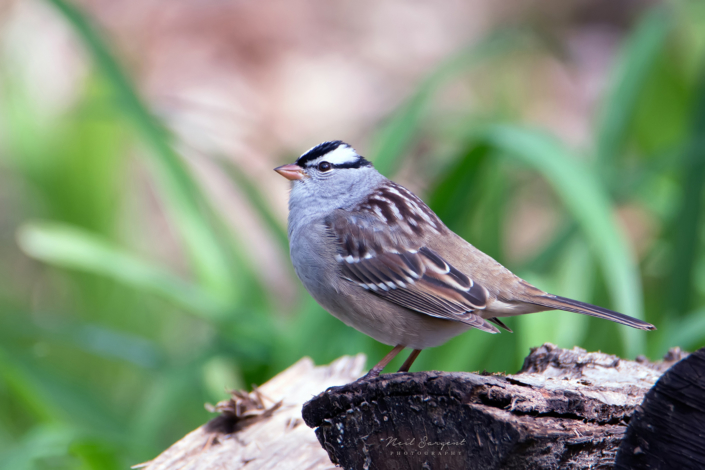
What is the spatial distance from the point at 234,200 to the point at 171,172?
366cm

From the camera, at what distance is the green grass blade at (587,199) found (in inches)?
118

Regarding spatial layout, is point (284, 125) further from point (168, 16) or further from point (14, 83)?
point (14, 83)

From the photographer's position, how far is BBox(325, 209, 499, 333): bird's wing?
2422mm

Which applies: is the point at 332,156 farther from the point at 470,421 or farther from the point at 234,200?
the point at 234,200

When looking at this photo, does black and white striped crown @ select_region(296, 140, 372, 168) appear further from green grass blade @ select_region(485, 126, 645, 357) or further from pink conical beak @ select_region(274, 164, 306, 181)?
green grass blade @ select_region(485, 126, 645, 357)

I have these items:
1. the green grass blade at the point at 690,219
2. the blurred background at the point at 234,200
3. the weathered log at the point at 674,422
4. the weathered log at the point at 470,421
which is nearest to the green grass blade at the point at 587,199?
the blurred background at the point at 234,200

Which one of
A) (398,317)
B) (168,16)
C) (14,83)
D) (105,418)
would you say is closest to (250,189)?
(105,418)

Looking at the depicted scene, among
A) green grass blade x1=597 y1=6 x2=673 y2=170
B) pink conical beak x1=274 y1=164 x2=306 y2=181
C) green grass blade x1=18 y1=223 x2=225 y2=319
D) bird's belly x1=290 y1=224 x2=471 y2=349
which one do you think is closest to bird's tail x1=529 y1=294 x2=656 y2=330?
bird's belly x1=290 y1=224 x2=471 y2=349

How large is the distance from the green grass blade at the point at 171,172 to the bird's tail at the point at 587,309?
80.6 inches

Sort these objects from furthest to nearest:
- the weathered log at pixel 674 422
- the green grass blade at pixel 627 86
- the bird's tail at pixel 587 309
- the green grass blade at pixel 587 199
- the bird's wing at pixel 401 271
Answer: the green grass blade at pixel 627 86
the green grass blade at pixel 587 199
the bird's wing at pixel 401 271
the bird's tail at pixel 587 309
the weathered log at pixel 674 422

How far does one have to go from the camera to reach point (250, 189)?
400 cm

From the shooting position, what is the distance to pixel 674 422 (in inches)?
56.1

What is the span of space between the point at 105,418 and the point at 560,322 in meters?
2.47

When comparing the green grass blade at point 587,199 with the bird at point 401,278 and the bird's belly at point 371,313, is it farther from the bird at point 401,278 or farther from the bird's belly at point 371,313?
the bird's belly at point 371,313
